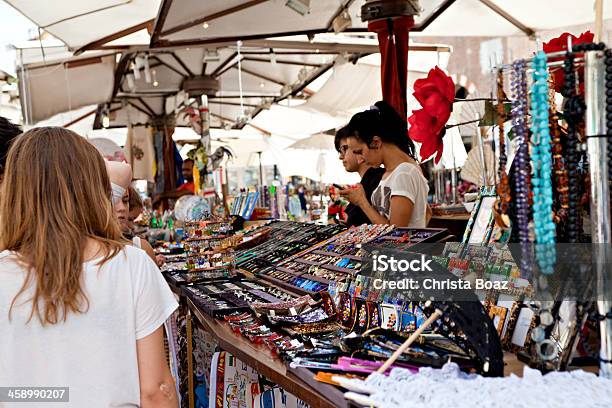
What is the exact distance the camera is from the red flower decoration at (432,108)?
6.75ft

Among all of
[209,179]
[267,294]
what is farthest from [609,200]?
[209,179]

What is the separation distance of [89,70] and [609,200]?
7454 mm

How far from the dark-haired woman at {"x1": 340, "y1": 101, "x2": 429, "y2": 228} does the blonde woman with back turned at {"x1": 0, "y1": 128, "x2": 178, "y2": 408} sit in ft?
5.06

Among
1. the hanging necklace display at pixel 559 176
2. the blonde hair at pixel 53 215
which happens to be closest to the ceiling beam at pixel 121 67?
the blonde hair at pixel 53 215

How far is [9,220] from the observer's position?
1654 mm

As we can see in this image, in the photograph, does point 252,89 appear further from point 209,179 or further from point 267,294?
point 267,294

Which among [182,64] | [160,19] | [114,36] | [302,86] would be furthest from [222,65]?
[160,19]

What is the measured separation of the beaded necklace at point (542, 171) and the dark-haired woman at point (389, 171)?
1626mm

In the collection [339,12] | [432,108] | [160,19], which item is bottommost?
[432,108]

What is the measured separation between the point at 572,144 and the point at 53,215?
1092 millimetres

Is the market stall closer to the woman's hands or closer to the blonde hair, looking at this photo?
the woman's hands

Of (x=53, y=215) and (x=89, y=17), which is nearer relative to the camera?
(x=53, y=215)

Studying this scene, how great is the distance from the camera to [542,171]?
1.36 metres

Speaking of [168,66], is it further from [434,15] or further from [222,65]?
[434,15]
